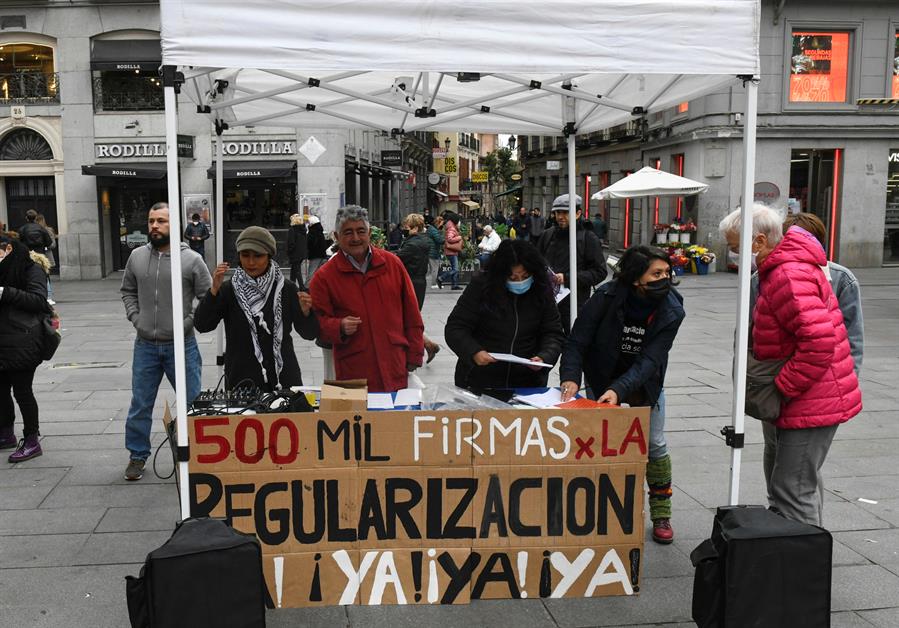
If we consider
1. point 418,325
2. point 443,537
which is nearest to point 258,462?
point 443,537

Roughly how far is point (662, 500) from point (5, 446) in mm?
4925

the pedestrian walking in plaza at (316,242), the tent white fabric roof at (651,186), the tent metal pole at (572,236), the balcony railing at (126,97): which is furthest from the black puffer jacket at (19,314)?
the balcony railing at (126,97)

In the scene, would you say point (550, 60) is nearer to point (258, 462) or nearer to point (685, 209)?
point (258, 462)

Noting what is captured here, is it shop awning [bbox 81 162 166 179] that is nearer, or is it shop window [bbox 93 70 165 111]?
shop awning [bbox 81 162 166 179]

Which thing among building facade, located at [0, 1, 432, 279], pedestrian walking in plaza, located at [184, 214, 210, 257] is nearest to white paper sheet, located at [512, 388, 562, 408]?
pedestrian walking in plaza, located at [184, 214, 210, 257]

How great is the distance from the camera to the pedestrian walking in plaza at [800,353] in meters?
3.64

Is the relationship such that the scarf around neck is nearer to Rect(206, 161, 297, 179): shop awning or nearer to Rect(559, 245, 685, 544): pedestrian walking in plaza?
Rect(559, 245, 685, 544): pedestrian walking in plaza

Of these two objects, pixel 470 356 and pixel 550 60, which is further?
pixel 470 356

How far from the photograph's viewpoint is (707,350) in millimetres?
10789

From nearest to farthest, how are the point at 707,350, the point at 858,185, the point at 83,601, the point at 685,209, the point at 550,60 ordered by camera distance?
the point at 550,60 → the point at 83,601 → the point at 707,350 → the point at 858,185 → the point at 685,209

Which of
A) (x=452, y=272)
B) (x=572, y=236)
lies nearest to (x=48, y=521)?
(x=572, y=236)

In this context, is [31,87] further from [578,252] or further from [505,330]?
[505,330]

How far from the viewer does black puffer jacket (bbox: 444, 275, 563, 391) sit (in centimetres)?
482

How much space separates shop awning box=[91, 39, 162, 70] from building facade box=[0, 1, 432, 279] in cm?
3
